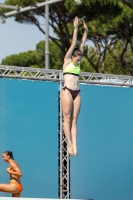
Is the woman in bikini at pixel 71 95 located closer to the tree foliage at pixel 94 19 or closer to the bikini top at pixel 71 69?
the bikini top at pixel 71 69

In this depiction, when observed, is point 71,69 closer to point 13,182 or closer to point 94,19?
point 13,182

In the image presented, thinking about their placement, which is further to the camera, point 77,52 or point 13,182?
point 13,182

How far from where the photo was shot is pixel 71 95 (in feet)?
25.1

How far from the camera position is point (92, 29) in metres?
35.3

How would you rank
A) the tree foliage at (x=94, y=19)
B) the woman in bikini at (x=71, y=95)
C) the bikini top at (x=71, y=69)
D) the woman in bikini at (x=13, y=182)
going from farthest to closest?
the tree foliage at (x=94, y=19) → the woman in bikini at (x=13, y=182) → the bikini top at (x=71, y=69) → the woman in bikini at (x=71, y=95)

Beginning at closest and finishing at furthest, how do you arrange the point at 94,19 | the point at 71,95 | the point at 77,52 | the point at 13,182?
the point at 71,95, the point at 77,52, the point at 13,182, the point at 94,19

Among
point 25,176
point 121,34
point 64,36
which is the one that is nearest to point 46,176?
point 25,176

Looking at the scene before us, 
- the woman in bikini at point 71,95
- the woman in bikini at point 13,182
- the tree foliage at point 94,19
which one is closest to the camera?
the woman in bikini at point 71,95

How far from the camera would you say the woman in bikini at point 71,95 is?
7605 mm

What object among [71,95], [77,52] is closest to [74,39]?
[77,52]

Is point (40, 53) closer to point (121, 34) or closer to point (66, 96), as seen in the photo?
point (121, 34)

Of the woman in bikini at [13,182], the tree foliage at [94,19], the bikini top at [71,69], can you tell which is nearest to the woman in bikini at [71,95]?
the bikini top at [71,69]

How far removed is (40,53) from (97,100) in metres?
31.8

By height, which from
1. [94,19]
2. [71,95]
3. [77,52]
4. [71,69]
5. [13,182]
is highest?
[94,19]
